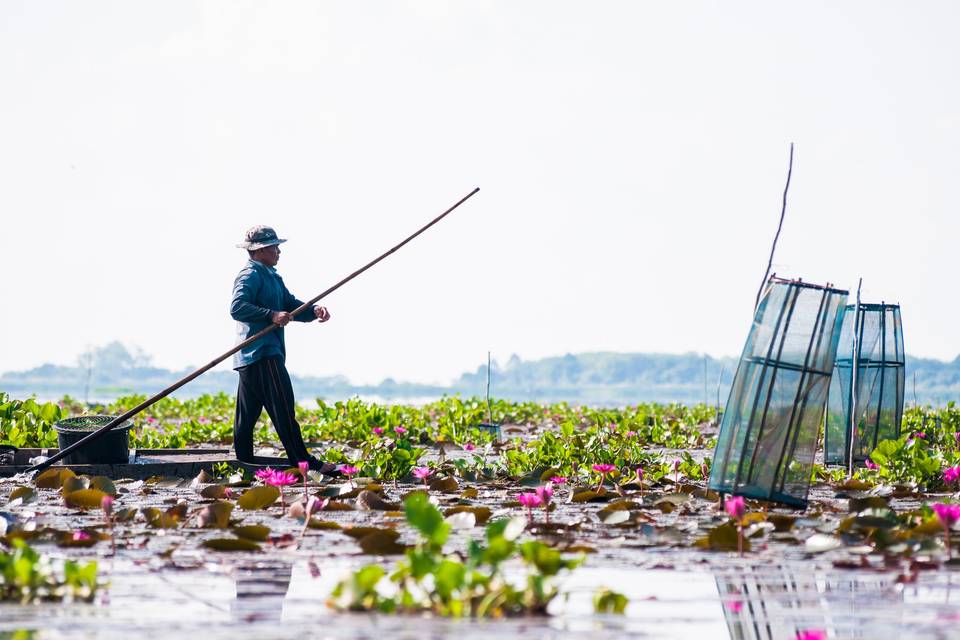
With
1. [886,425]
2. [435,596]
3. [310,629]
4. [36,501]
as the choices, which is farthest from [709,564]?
[886,425]

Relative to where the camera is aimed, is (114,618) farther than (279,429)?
No

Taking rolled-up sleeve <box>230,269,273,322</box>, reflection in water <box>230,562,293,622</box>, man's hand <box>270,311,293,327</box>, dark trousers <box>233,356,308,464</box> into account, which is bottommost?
reflection in water <box>230,562,293,622</box>

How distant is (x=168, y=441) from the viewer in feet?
43.6

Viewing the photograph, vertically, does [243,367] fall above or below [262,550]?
above

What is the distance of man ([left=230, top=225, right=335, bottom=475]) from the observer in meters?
8.94

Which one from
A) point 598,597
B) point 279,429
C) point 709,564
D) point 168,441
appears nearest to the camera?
point 598,597

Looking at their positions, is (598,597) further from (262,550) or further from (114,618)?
(262,550)

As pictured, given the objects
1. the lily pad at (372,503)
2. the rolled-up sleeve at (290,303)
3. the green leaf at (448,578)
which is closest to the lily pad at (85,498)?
the lily pad at (372,503)

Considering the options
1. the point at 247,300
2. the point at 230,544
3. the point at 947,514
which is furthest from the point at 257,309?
the point at 947,514

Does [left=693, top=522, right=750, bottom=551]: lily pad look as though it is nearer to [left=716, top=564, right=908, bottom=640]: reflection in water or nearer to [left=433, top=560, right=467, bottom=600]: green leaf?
[left=716, top=564, right=908, bottom=640]: reflection in water

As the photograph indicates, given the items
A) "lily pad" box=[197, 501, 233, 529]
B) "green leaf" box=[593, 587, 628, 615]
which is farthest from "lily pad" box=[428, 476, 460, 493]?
"green leaf" box=[593, 587, 628, 615]

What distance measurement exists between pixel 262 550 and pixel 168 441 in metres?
8.49

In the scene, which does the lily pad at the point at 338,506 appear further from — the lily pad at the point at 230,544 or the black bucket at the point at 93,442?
the black bucket at the point at 93,442

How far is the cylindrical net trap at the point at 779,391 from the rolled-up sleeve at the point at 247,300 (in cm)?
377
